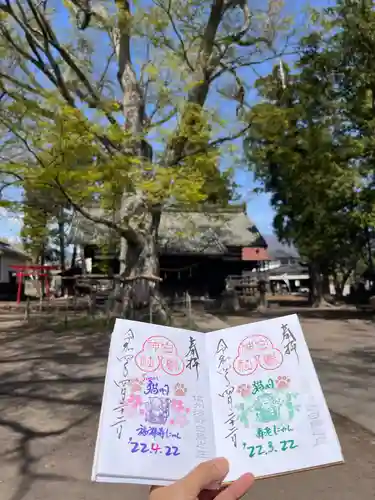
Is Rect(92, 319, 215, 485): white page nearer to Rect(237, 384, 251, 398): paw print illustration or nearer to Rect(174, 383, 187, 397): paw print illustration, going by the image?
Rect(174, 383, 187, 397): paw print illustration

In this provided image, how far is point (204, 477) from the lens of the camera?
1.64 meters

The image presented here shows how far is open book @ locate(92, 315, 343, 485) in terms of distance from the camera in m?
1.80

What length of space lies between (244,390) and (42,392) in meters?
6.10

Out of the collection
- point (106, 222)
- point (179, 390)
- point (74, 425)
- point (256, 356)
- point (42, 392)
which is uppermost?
point (106, 222)

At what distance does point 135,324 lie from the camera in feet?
6.73

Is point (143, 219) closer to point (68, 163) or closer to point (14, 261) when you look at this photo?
point (68, 163)

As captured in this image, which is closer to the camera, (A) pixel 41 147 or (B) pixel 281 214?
(A) pixel 41 147

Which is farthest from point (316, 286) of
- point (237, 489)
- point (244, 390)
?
point (237, 489)

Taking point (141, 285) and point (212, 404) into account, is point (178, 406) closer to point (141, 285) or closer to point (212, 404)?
point (212, 404)

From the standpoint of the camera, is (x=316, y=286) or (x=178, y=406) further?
(x=316, y=286)

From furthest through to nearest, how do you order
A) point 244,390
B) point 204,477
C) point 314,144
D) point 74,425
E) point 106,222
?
point 314,144 → point 106,222 → point 74,425 → point 244,390 → point 204,477

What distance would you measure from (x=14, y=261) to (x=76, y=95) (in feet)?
99.4

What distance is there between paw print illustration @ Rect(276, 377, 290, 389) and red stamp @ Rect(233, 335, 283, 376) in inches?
1.9

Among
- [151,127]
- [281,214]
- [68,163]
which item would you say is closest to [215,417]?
[68,163]
